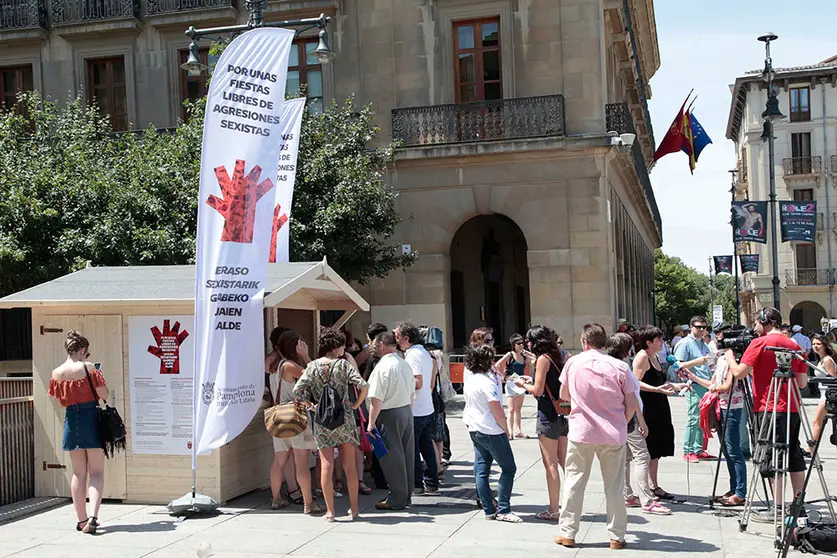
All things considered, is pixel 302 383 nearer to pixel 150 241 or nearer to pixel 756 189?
pixel 150 241

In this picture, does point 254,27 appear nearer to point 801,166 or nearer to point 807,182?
point 807,182

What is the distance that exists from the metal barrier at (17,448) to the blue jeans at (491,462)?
16.3ft

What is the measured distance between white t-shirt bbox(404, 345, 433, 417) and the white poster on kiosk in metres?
2.35

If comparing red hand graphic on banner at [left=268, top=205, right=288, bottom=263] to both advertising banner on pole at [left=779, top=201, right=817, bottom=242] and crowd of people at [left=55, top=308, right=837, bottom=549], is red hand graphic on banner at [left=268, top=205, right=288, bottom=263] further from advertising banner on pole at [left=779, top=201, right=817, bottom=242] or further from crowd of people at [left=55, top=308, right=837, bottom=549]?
advertising banner on pole at [left=779, top=201, right=817, bottom=242]

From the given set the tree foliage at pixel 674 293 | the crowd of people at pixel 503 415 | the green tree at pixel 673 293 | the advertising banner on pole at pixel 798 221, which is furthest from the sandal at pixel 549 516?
the green tree at pixel 673 293

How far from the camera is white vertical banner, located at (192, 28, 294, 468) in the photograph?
9570 mm

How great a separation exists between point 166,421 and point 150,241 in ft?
32.8

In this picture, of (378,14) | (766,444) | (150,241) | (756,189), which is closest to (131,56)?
(378,14)

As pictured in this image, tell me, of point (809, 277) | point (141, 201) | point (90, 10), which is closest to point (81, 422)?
point (141, 201)

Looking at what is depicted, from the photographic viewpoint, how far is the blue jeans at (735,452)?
9578mm

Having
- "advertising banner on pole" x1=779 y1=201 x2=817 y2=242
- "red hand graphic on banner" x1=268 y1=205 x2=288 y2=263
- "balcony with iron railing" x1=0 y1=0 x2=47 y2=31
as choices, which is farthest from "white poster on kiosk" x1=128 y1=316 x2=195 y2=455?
"advertising banner on pole" x1=779 y1=201 x2=817 y2=242

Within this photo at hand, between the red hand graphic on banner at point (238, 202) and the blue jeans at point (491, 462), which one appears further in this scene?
the red hand graphic on banner at point (238, 202)

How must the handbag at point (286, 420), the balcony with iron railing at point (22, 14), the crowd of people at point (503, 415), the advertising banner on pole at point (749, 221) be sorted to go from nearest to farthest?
the crowd of people at point (503, 415)
the handbag at point (286, 420)
the balcony with iron railing at point (22, 14)
the advertising banner on pole at point (749, 221)

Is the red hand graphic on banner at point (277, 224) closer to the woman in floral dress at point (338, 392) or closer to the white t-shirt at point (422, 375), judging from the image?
the white t-shirt at point (422, 375)
